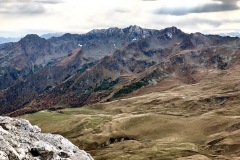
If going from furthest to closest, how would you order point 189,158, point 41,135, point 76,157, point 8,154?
point 189,158, point 41,135, point 76,157, point 8,154

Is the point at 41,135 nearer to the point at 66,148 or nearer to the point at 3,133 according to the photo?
the point at 66,148

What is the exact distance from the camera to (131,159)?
655ft

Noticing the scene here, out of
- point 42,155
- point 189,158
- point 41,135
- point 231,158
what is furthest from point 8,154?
point 231,158

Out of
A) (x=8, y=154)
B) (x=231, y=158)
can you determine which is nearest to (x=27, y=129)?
(x=8, y=154)

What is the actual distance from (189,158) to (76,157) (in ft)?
517

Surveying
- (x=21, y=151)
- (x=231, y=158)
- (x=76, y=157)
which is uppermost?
(x=21, y=151)

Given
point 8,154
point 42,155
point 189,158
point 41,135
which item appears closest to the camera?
point 8,154

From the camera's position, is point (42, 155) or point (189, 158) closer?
point (42, 155)

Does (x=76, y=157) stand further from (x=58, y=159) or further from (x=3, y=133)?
(x=3, y=133)

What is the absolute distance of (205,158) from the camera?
192m

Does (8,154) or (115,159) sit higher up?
(8,154)

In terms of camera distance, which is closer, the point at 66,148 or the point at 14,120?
the point at 66,148

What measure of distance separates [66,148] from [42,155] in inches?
347

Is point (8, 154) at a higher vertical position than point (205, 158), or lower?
higher
